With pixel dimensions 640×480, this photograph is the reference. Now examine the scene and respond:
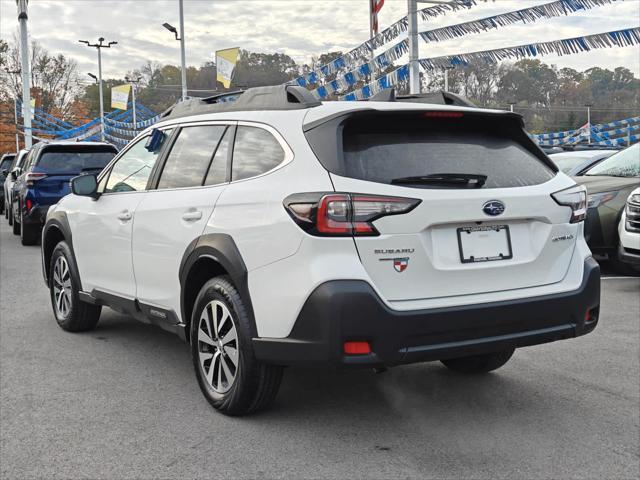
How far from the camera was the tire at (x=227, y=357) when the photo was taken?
3.82m

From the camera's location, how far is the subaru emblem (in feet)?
11.9

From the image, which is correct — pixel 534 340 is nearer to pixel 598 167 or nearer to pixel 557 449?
pixel 557 449

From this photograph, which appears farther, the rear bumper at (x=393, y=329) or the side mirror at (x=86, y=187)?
the side mirror at (x=86, y=187)

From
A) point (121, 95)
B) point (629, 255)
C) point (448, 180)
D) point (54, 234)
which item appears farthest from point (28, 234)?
point (121, 95)

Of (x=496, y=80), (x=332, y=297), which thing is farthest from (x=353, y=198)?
(x=496, y=80)

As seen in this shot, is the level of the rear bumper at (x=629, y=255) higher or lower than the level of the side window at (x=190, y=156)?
lower

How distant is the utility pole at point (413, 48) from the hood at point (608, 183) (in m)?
5.09

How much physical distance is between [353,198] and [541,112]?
214ft

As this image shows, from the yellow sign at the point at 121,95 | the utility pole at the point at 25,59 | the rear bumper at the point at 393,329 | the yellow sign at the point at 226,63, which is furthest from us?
the yellow sign at the point at 121,95

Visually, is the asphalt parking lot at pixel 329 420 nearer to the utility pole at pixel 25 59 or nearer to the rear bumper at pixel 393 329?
the rear bumper at pixel 393 329

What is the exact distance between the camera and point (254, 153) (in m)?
4.04

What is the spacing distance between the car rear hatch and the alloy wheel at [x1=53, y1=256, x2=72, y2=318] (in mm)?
3394

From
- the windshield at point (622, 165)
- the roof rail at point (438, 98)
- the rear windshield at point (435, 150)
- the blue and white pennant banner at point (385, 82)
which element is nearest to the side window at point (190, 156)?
the roof rail at point (438, 98)

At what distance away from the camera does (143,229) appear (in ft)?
15.8
